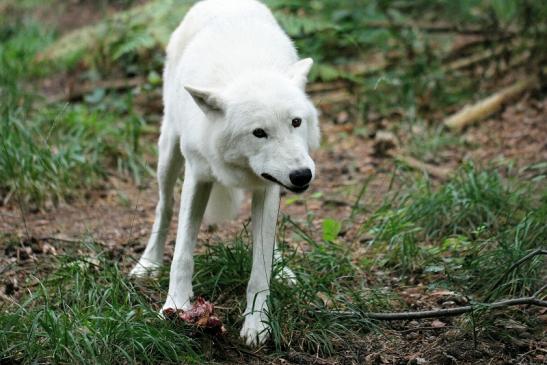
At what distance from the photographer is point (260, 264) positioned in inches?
157

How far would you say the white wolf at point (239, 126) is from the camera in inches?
142

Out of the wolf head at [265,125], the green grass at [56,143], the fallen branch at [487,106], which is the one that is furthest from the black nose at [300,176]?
the fallen branch at [487,106]

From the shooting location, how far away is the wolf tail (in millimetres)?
4746

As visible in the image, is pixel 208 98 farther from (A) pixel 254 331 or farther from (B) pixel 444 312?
(B) pixel 444 312

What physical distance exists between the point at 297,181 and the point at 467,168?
2388 millimetres

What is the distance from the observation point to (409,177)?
611 centimetres

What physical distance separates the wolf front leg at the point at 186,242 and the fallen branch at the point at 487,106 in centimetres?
416

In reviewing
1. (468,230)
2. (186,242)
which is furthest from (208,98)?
(468,230)

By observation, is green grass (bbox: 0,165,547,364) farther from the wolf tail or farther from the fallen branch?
the fallen branch

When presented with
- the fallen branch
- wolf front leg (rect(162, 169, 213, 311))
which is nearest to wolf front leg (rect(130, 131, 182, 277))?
wolf front leg (rect(162, 169, 213, 311))

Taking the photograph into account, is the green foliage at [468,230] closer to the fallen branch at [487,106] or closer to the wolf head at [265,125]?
the wolf head at [265,125]

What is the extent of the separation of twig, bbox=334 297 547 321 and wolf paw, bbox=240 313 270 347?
1.35 feet

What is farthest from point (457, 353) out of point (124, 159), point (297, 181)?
point (124, 159)

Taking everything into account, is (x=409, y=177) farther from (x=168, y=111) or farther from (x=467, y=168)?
(x=168, y=111)
